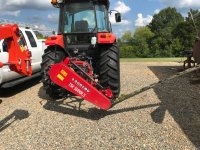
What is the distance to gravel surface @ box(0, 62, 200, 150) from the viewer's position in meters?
5.78

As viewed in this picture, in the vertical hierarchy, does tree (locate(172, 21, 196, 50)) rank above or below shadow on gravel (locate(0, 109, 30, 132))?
above

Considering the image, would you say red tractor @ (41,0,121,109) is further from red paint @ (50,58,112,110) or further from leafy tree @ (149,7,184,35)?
leafy tree @ (149,7,184,35)

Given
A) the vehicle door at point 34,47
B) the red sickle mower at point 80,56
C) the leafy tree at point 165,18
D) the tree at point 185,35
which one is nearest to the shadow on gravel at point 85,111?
the red sickle mower at point 80,56

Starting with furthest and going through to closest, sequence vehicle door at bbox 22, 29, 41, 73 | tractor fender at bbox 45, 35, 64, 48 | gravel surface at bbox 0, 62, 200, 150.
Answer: vehicle door at bbox 22, 29, 41, 73, tractor fender at bbox 45, 35, 64, 48, gravel surface at bbox 0, 62, 200, 150

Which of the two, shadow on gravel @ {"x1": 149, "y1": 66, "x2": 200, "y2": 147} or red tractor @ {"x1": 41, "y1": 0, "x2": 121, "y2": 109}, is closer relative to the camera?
shadow on gravel @ {"x1": 149, "y1": 66, "x2": 200, "y2": 147}

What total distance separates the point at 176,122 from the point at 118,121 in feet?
3.56

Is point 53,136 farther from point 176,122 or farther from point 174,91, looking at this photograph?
→ point 174,91

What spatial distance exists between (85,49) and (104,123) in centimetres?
269

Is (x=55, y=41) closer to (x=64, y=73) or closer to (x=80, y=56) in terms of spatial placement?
(x=80, y=56)

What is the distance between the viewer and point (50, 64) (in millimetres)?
8609

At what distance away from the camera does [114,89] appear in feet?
26.6

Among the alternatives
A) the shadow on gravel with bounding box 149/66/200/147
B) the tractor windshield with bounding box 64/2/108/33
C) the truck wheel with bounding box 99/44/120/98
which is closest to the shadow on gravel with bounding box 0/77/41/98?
the tractor windshield with bounding box 64/2/108/33

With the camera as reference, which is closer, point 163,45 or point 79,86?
point 79,86

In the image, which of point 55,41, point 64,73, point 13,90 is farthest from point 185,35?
point 64,73
